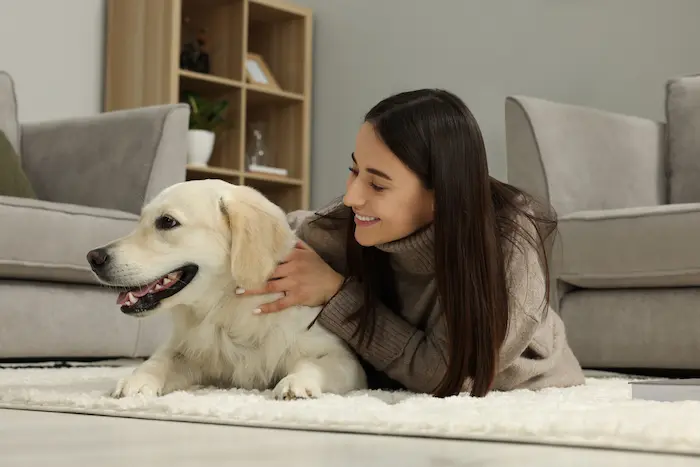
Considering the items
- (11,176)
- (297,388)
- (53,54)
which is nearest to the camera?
(297,388)

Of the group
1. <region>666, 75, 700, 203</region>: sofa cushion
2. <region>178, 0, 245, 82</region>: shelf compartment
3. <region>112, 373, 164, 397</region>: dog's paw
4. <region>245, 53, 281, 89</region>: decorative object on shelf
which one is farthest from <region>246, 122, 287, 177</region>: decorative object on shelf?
<region>112, 373, 164, 397</region>: dog's paw

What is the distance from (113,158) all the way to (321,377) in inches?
61.3

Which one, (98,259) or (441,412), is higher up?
(98,259)

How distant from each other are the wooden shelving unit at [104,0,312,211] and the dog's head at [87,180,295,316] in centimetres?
272

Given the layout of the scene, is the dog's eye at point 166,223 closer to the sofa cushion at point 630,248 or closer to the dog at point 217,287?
the dog at point 217,287

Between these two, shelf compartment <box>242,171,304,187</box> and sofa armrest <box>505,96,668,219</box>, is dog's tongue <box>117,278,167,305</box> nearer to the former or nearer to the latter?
sofa armrest <box>505,96,668,219</box>

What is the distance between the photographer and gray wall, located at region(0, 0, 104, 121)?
404 cm

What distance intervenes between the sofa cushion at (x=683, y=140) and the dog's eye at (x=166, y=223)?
6.11 feet

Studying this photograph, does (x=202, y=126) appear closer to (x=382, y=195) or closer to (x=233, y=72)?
(x=233, y=72)

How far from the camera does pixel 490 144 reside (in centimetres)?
396

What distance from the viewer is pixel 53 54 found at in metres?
4.16

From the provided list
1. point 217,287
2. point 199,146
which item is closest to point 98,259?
point 217,287

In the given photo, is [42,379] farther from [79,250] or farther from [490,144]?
[490,144]

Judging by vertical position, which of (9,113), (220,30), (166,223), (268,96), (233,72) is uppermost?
(220,30)
